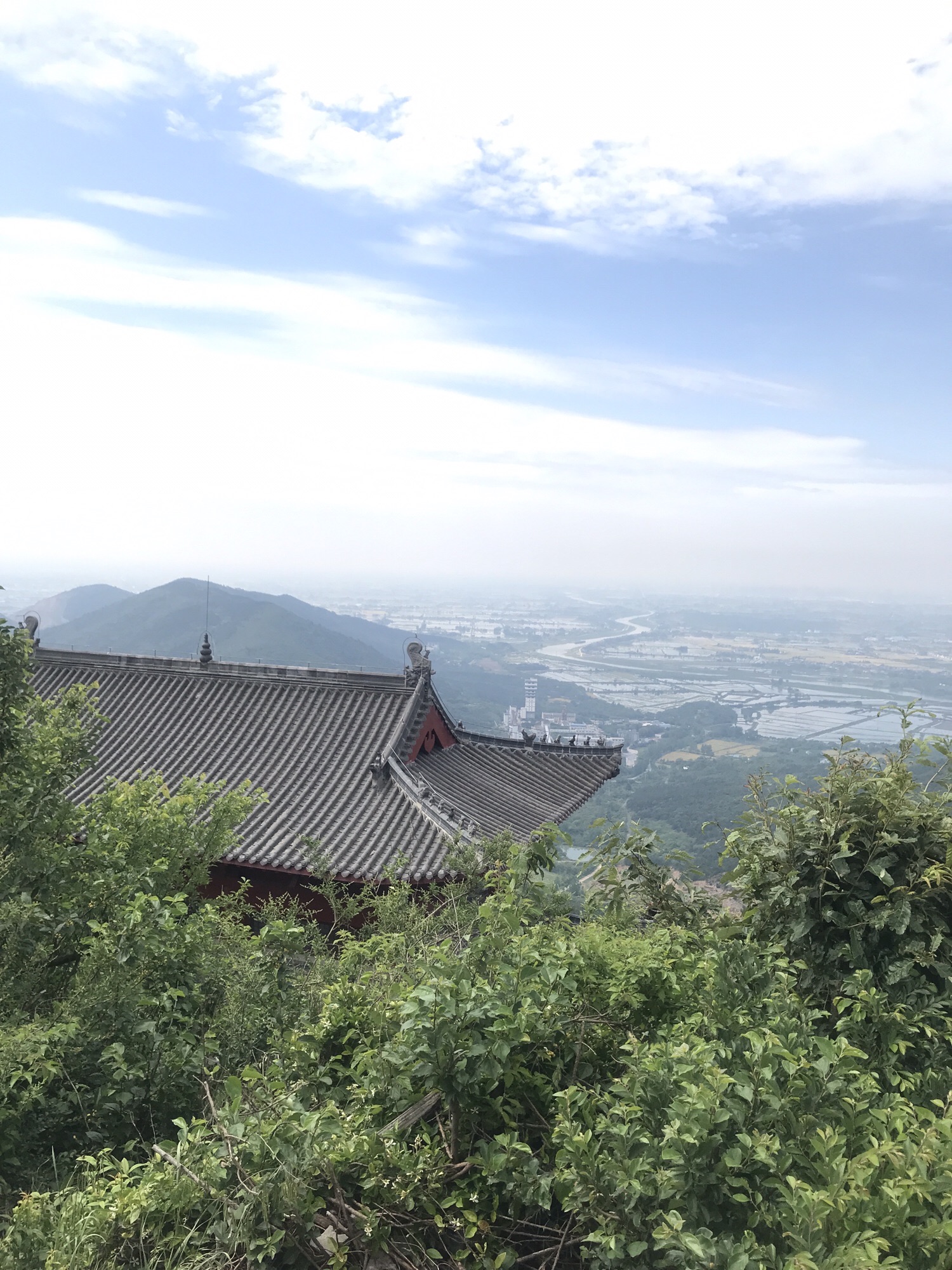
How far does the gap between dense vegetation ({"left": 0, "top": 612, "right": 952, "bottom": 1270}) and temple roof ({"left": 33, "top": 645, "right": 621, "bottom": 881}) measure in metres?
6.58

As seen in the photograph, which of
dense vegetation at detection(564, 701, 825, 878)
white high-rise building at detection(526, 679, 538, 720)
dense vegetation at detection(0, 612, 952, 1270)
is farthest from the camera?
white high-rise building at detection(526, 679, 538, 720)

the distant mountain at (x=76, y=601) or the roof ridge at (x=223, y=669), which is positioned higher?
the distant mountain at (x=76, y=601)

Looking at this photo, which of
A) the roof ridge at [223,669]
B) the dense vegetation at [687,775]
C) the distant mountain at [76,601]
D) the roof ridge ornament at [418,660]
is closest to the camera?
the roof ridge ornament at [418,660]

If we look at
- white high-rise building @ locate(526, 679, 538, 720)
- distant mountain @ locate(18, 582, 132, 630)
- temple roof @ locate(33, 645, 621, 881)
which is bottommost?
white high-rise building @ locate(526, 679, 538, 720)

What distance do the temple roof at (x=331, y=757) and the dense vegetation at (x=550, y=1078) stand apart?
658 centimetres

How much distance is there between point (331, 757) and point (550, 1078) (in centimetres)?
1191

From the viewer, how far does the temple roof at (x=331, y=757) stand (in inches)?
497

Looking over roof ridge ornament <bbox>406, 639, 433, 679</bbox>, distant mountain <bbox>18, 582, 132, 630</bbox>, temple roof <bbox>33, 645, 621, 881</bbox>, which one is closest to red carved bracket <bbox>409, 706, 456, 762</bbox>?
Result: temple roof <bbox>33, 645, 621, 881</bbox>

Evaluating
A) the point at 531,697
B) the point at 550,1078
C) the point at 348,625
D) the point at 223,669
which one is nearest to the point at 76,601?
the point at 348,625

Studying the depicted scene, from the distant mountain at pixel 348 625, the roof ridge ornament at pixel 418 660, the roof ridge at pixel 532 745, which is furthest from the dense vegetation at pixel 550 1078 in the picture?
the distant mountain at pixel 348 625

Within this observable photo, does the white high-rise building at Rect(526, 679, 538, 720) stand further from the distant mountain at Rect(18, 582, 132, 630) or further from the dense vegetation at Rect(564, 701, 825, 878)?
the distant mountain at Rect(18, 582, 132, 630)

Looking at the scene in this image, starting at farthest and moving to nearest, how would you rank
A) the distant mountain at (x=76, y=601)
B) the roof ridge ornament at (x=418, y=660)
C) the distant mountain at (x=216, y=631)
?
the distant mountain at (x=76, y=601) → the distant mountain at (x=216, y=631) → the roof ridge ornament at (x=418, y=660)

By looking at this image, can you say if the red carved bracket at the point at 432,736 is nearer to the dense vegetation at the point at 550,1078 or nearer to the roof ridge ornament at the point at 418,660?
the roof ridge ornament at the point at 418,660

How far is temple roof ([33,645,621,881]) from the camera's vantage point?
1262 cm
